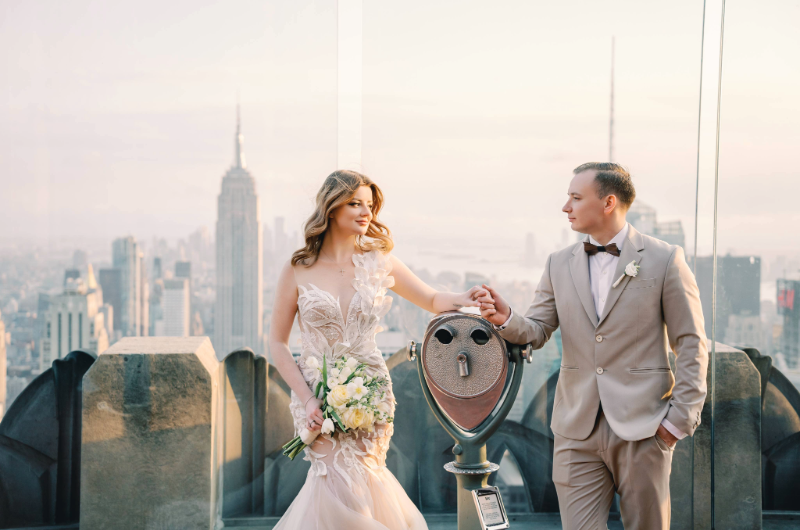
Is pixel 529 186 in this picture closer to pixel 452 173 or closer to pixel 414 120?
pixel 452 173

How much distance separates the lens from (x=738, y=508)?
126 inches

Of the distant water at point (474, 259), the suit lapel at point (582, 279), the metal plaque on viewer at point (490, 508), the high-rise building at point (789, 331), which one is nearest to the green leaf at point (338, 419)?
the metal plaque on viewer at point (490, 508)

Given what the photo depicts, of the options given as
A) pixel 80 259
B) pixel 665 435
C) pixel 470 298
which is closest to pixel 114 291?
pixel 80 259

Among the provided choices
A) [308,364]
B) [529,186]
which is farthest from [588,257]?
[529,186]

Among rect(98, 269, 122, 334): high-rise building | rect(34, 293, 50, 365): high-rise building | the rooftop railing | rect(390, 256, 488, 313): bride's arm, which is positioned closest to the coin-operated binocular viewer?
rect(390, 256, 488, 313): bride's arm

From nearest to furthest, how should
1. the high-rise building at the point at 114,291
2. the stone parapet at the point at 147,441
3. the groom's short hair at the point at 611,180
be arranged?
the groom's short hair at the point at 611,180 < the stone parapet at the point at 147,441 < the high-rise building at the point at 114,291

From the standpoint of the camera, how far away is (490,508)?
224 cm

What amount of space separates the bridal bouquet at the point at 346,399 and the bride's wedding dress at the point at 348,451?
2.2 inches

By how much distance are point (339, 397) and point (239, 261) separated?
4.92 ft

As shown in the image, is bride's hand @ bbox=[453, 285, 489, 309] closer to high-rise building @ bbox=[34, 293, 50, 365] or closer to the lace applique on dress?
the lace applique on dress

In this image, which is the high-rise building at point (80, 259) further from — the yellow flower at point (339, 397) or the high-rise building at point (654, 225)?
the high-rise building at point (654, 225)

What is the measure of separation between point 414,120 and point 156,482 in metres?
2.16

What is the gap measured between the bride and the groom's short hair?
21.3 inches

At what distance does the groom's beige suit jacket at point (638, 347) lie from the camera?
208 centimetres
